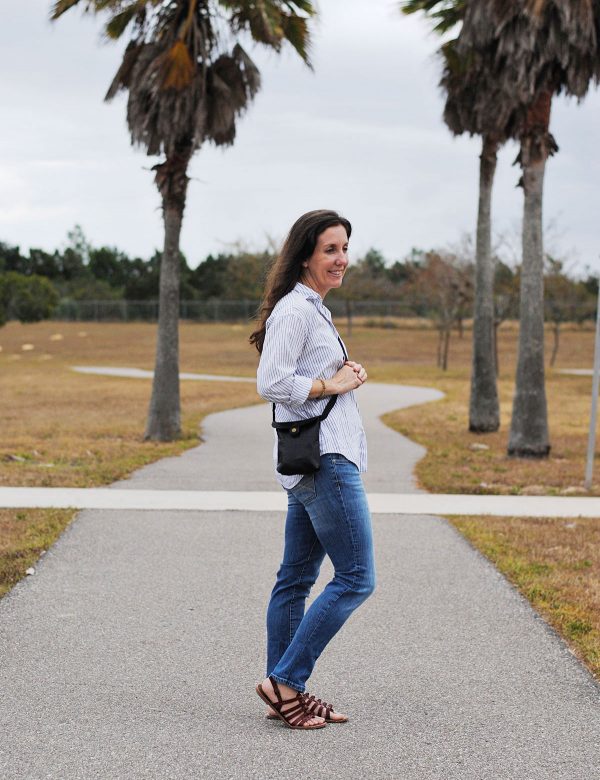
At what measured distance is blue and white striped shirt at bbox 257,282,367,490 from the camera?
3689 millimetres

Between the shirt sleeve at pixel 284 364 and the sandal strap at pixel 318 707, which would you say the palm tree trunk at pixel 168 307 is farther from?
the shirt sleeve at pixel 284 364

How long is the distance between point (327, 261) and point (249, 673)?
1.96 metres

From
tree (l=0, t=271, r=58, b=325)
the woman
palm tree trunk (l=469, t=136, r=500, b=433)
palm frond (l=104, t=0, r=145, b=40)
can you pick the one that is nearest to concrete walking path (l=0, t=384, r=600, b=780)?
the woman

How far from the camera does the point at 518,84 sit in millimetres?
13219

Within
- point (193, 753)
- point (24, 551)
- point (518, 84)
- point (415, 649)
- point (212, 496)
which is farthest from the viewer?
point (518, 84)

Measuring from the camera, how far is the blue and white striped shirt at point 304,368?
3689mm

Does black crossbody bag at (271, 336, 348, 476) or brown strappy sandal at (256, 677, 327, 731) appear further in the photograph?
brown strappy sandal at (256, 677, 327, 731)

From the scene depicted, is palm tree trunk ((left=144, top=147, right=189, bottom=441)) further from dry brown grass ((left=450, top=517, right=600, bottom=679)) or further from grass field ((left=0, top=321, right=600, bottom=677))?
dry brown grass ((left=450, top=517, right=600, bottom=679))

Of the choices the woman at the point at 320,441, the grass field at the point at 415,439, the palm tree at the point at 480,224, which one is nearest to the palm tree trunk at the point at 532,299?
the grass field at the point at 415,439

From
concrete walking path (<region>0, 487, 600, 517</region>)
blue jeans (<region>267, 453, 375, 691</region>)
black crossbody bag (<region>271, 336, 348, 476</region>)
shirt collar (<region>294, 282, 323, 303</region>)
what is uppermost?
shirt collar (<region>294, 282, 323, 303</region>)

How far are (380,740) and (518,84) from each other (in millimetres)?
11044

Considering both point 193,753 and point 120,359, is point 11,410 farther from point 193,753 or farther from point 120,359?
point 120,359

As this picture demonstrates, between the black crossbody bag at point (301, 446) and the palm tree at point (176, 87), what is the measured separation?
37.0 ft

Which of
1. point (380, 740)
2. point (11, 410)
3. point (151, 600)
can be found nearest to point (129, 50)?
point (11, 410)
